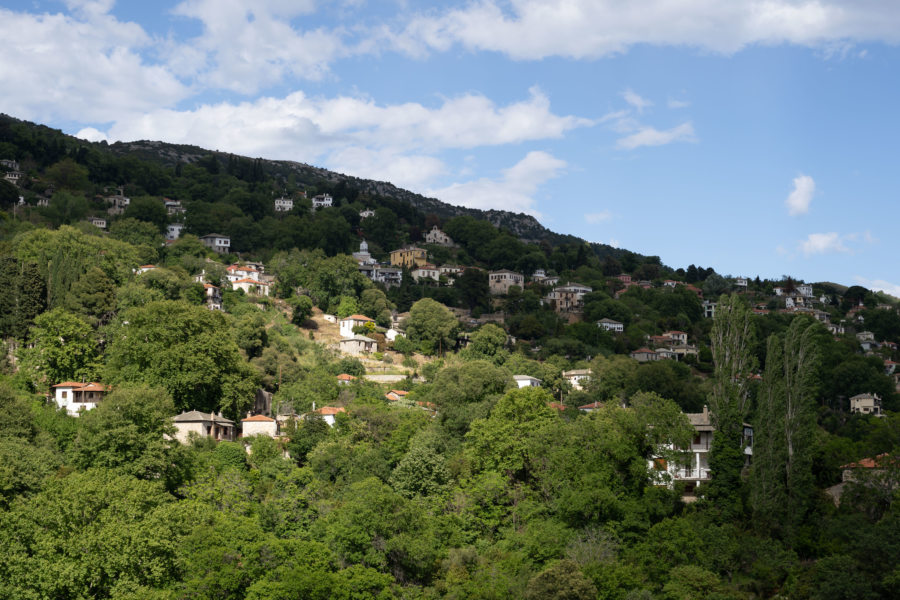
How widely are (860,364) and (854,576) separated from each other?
168 feet

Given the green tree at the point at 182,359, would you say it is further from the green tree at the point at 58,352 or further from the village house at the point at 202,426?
the green tree at the point at 58,352

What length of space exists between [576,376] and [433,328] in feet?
38.8

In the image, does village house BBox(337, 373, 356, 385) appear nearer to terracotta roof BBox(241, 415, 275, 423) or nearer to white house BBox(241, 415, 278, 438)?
terracotta roof BBox(241, 415, 275, 423)

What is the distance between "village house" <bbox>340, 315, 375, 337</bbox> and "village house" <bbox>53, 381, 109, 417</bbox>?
27528 mm

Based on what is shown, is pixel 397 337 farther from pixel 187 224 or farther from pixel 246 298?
pixel 187 224

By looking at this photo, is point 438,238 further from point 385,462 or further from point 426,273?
point 385,462

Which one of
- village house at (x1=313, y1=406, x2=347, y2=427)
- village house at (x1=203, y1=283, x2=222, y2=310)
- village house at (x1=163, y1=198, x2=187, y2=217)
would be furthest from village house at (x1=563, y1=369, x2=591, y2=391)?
village house at (x1=163, y1=198, x2=187, y2=217)

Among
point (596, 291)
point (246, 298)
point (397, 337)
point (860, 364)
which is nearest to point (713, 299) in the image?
point (596, 291)

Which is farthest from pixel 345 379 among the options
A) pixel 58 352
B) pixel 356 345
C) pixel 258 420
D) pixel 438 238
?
pixel 438 238

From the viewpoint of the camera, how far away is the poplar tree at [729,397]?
120 feet

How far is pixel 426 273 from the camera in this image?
110 meters

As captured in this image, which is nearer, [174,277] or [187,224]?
[174,277]

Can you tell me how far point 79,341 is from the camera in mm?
48344

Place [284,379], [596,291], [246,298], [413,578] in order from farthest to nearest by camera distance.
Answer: [596,291] < [246,298] < [284,379] < [413,578]
